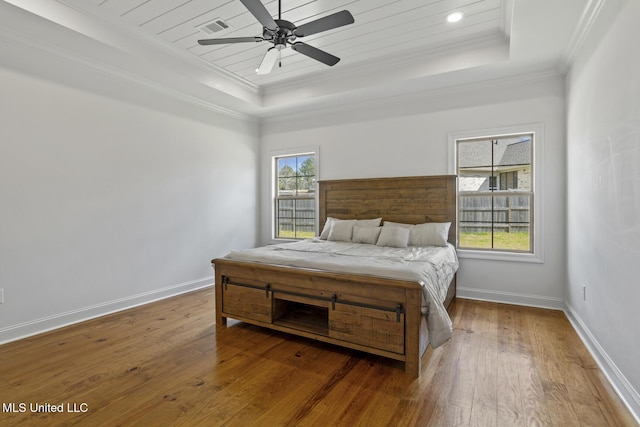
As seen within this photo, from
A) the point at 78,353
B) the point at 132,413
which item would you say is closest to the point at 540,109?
the point at 132,413

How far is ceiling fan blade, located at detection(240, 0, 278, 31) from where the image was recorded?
2043mm

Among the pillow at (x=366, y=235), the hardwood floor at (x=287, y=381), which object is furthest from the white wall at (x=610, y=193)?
the pillow at (x=366, y=235)

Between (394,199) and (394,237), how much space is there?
0.82 meters

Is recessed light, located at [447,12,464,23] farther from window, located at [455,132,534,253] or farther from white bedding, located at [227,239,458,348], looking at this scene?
white bedding, located at [227,239,458,348]

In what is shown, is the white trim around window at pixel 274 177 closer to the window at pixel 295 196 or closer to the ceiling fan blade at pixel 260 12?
the window at pixel 295 196

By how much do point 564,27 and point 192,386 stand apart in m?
4.05

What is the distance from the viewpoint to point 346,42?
11.3ft

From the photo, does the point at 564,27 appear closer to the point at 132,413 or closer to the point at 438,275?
the point at 438,275

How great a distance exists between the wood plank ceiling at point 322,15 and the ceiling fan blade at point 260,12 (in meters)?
0.56

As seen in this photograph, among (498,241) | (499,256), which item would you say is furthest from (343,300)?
(498,241)

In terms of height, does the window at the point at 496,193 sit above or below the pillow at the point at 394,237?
above

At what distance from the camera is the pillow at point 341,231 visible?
4203 mm

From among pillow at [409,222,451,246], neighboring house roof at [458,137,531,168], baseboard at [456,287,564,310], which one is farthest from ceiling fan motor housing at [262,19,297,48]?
baseboard at [456,287,564,310]

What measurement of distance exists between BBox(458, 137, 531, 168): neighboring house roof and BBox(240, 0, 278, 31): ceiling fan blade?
2.90 metres
